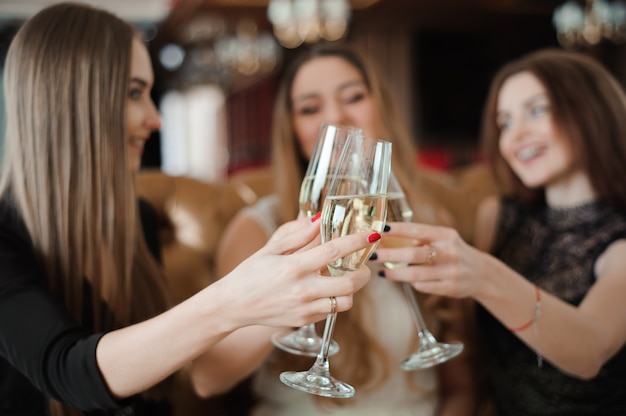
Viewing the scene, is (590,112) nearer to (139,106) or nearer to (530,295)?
(530,295)

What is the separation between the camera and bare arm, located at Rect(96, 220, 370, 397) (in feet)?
2.28

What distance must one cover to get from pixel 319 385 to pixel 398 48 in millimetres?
8073

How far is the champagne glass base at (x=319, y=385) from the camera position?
2.44ft

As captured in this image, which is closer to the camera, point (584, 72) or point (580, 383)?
point (580, 383)

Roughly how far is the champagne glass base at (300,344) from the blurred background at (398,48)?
16.6ft

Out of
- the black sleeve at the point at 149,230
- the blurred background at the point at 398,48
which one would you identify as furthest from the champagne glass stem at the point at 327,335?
the blurred background at the point at 398,48

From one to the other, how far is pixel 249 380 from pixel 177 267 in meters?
0.34

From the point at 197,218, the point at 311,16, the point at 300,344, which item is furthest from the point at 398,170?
the point at 311,16

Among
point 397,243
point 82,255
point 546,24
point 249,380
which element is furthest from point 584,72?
point 546,24

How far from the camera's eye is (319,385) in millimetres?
756

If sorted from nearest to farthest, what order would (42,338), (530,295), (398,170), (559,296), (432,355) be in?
(42,338) < (432,355) < (530,295) < (398,170) < (559,296)

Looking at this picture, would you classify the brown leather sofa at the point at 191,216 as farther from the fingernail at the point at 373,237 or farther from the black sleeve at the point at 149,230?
the fingernail at the point at 373,237

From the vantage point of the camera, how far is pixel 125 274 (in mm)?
1083

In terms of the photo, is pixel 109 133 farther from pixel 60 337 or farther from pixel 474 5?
pixel 474 5
